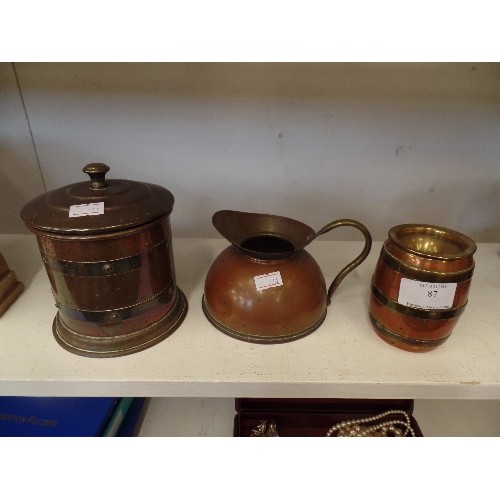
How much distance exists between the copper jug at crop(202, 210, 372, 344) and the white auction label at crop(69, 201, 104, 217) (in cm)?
20

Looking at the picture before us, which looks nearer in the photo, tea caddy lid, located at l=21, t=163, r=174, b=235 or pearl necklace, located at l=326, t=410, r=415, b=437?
tea caddy lid, located at l=21, t=163, r=174, b=235

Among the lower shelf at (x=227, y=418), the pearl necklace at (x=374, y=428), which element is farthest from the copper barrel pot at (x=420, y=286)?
the lower shelf at (x=227, y=418)

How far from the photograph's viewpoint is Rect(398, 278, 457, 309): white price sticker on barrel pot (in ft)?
1.89

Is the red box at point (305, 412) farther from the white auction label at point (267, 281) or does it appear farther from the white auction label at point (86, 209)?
the white auction label at point (86, 209)

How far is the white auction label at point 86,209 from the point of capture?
1.82ft

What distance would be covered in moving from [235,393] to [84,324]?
0.26m

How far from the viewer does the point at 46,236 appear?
1.85 ft

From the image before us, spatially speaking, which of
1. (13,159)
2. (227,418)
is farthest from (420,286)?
(13,159)

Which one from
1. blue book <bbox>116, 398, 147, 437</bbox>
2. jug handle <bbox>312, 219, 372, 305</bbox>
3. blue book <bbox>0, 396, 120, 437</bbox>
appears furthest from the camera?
blue book <bbox>116, 398, 147, 437</bbox>

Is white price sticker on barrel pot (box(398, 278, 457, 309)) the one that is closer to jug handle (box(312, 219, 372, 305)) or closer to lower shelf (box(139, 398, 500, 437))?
jug handle (box(312, 219, 372, 305))

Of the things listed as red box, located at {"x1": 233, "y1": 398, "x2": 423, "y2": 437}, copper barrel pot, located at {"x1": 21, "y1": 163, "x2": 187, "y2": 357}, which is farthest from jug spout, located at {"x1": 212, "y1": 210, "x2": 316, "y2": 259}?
red box, located at {"x1": 233, "y1": 398, "x2": 423, "y2": 437}
